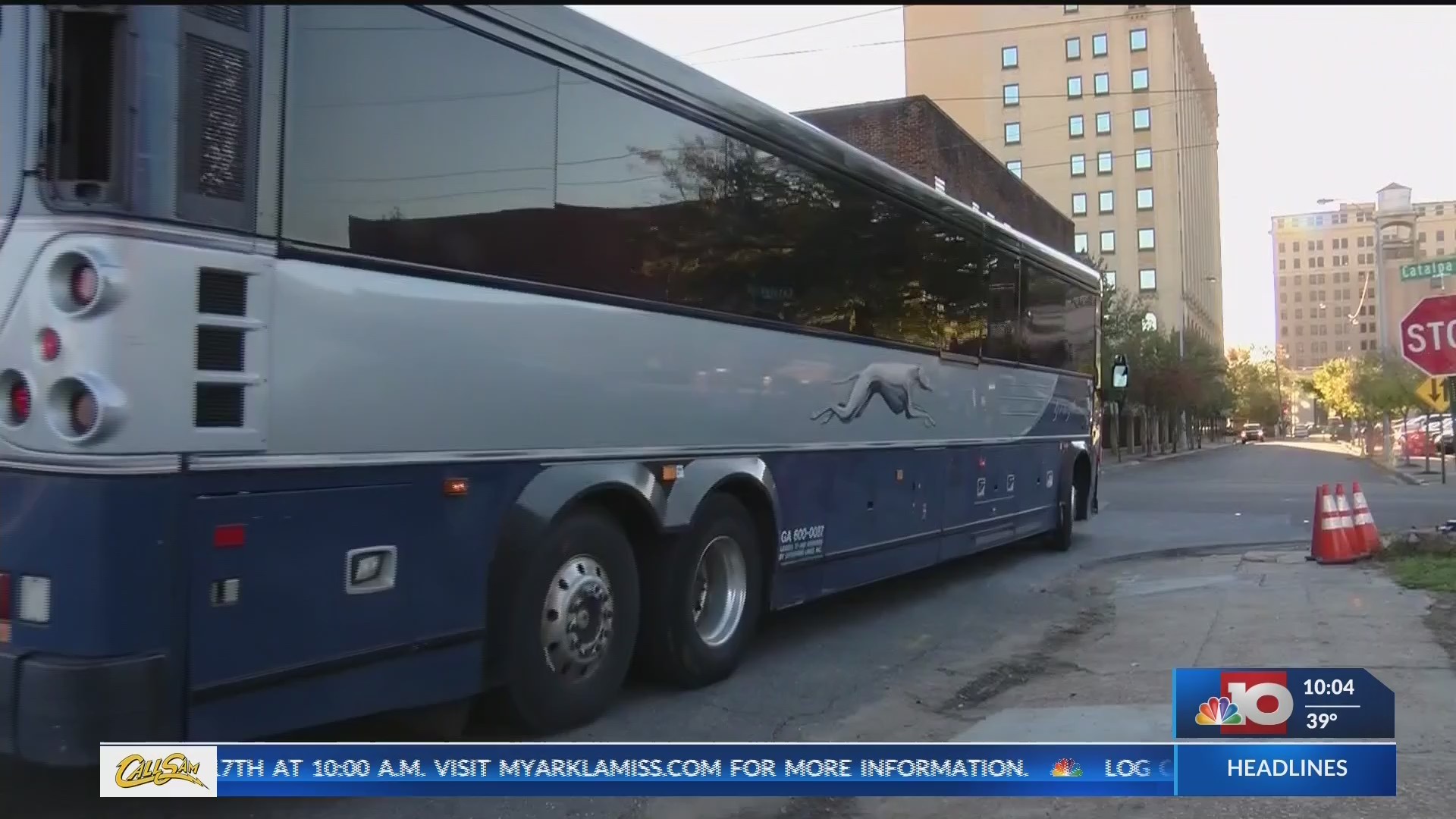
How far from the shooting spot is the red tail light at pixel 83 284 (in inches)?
147

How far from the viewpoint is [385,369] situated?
4.55 metres

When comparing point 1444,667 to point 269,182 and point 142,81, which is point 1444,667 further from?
point 142,81

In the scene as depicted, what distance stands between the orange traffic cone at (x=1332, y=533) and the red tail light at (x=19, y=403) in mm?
12131

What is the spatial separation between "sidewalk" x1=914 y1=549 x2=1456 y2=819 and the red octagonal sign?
2.19 m

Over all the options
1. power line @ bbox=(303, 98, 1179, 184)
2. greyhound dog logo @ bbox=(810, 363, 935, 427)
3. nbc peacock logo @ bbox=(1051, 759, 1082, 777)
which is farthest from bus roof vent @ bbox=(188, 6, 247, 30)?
greyhound dog logo @ bbox=(810, 363, 935, 427)

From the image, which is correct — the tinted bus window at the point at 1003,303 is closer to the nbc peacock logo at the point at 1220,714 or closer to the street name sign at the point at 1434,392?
the nbc peacock logo at the point at 1220,714

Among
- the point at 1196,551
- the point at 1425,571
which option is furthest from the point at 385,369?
the point at 1196,551

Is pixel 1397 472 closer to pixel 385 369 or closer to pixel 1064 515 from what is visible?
pixel 1064 515

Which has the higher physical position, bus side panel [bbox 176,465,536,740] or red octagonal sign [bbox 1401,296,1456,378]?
red octagonal sign [bbox 1401,296,1456,378]

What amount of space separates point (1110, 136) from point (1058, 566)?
7431cm

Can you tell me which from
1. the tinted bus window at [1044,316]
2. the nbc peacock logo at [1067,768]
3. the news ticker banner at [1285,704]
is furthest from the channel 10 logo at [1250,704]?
the tinted bus window at [1044,316]

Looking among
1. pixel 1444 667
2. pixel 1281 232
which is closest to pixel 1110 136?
pixel 1281 232

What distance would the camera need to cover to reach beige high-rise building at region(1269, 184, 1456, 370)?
80.7 feet

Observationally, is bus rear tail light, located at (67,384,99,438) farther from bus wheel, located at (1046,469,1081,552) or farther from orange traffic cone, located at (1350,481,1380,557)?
orange traffic cone, located at (1350,481,1380,557)
